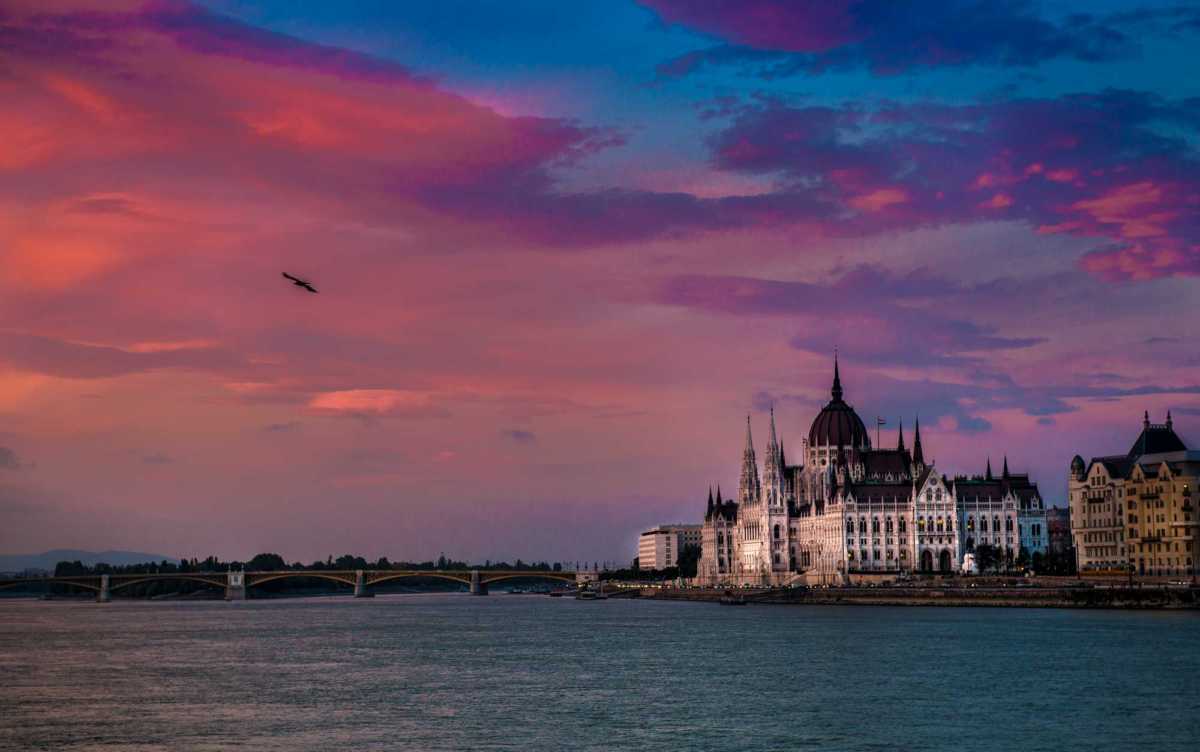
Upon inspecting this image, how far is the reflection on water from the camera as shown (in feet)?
200

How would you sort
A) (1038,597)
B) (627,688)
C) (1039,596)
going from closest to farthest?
(627,688) → (1038,597) → (1039,596)

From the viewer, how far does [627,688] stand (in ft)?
262

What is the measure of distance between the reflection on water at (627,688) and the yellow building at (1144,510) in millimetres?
40028

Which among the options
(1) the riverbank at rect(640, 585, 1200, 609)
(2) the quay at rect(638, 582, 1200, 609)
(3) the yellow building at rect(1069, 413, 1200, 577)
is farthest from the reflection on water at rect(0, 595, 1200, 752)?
(3) the yellow building at rect(1069, 413, 1200, 577)

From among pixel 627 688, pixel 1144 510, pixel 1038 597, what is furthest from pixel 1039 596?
pixel 627 688

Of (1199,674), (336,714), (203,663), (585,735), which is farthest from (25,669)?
(1199,674)

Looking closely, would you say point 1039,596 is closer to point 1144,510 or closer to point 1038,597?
point 1038,597

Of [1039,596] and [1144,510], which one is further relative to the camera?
[1144,510]

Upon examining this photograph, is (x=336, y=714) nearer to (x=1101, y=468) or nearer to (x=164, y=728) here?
(x=164, y=728)

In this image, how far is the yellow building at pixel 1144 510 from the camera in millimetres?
175250

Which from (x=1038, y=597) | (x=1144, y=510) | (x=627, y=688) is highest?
(x=1144, y=510)

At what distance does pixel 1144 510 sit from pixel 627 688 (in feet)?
395

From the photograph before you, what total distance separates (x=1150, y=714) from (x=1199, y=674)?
55.8ft

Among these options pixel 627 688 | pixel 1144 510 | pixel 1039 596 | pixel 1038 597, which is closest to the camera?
pixel 627 688
